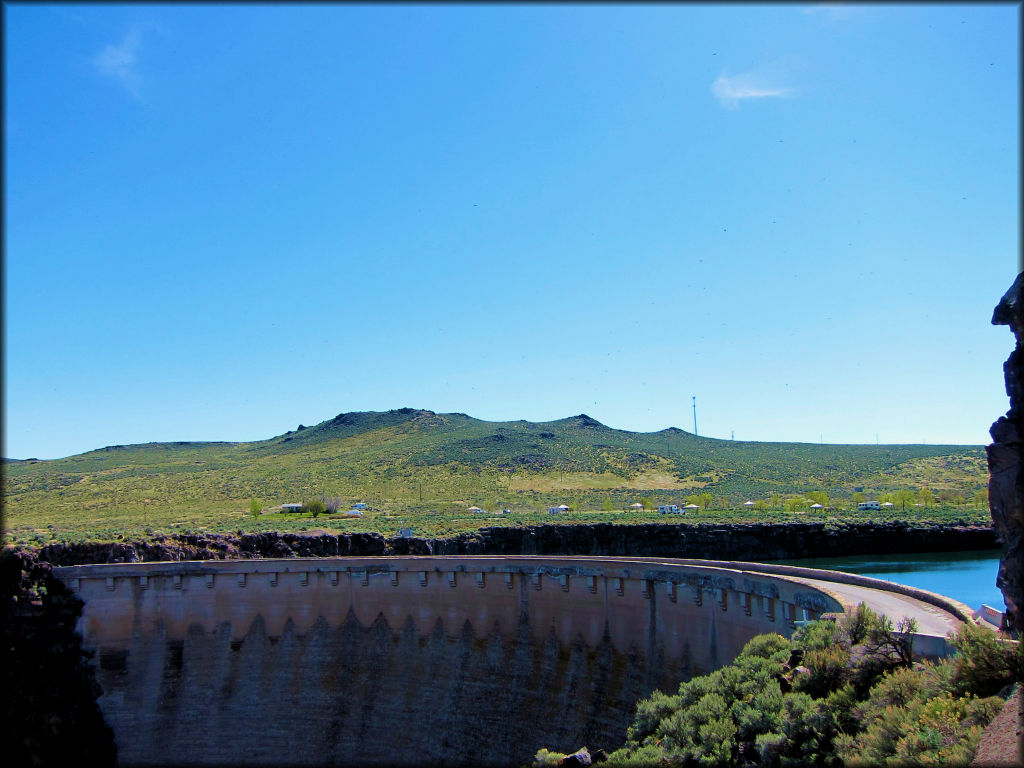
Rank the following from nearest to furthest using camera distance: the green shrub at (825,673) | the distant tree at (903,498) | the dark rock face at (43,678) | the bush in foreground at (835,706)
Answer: the bush in foreground at (835,706) → the green shrub at (825,673) → the dark rock face at (43,678) → the distant tree at (903,498)

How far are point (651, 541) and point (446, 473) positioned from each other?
134ft

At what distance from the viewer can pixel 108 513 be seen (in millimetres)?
62969

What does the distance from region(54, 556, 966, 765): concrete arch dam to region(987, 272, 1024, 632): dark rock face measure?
8773 mm

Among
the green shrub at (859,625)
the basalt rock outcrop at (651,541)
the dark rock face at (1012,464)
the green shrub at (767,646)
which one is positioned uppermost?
the dark rock face at (1012,464)

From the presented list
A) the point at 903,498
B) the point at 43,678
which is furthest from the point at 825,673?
the point at 903,498

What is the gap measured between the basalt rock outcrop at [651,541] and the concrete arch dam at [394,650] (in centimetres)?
1115

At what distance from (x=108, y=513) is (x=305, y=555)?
104ft

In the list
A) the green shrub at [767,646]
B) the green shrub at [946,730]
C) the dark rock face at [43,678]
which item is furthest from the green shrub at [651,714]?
the dark rock face at [43,678]

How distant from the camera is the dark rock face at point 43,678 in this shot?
24.8m

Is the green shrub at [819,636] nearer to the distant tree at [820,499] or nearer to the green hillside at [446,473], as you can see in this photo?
the green hillside at [446,473]

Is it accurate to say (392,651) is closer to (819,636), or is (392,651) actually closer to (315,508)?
(819,636)

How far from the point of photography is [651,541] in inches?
2210

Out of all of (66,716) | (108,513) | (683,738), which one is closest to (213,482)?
(108,513)

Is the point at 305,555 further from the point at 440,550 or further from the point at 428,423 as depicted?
the point at 428,423
